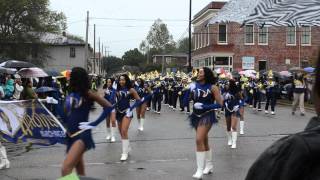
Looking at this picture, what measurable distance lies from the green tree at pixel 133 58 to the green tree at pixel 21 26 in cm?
5795

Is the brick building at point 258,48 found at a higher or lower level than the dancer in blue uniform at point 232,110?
higher

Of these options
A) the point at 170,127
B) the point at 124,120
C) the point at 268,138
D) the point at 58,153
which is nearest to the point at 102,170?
the point at 124,120

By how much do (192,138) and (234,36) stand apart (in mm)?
40138

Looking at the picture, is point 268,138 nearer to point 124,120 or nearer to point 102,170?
point 124,120

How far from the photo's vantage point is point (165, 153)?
11.8 m

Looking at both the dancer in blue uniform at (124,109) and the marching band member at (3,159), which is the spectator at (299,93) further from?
the marching band member at (3,159)

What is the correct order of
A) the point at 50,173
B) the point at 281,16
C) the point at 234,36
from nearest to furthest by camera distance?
1. the point at 281,16
2. the point at 50,173
3. the point at 234,36

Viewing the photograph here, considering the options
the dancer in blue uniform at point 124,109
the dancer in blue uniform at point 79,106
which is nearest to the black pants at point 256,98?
the dancer in blue uniform at point 124,109

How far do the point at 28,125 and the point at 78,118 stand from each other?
4.32 meters

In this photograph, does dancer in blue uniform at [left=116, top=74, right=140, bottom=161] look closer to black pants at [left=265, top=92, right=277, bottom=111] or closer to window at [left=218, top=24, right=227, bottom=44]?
black pants at [left=265, top=92, right=277, bottom=111]

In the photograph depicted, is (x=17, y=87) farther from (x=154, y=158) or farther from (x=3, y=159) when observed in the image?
(x=3, y=159)

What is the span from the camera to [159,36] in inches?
5069

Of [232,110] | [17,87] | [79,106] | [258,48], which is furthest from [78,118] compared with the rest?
[258,48]

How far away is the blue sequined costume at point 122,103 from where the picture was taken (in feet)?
37.7
